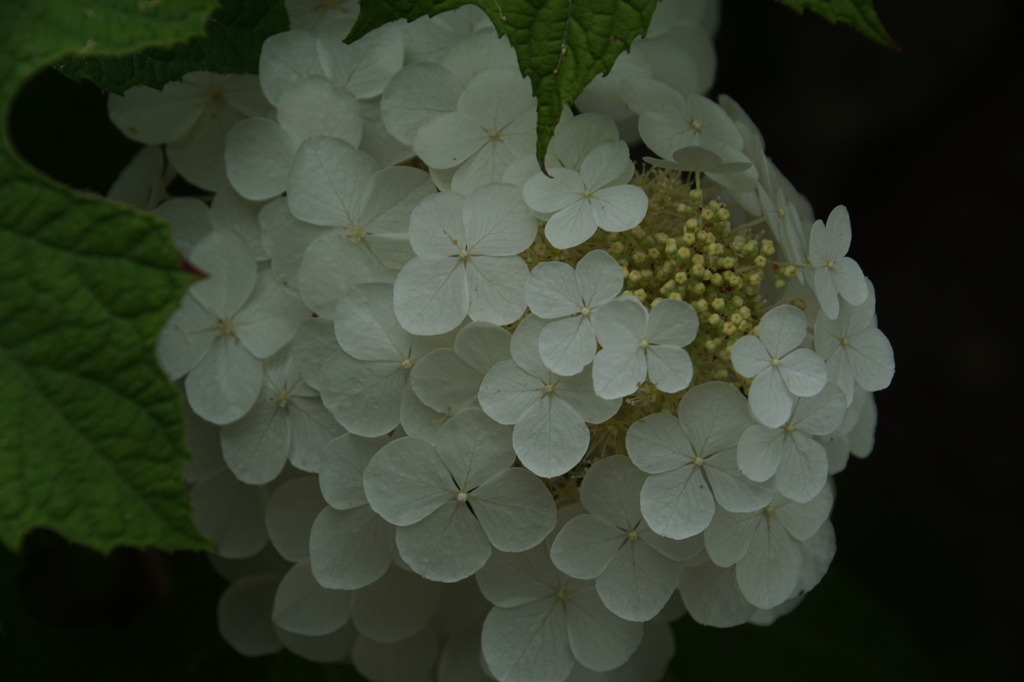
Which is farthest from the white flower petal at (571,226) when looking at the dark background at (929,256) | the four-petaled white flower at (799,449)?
the dark background at (929,256)

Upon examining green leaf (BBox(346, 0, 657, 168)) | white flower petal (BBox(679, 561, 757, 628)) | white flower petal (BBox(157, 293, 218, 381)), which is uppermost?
green leaf (BBox(346, 0, 657, 168))

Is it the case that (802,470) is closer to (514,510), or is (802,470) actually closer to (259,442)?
(514,510)

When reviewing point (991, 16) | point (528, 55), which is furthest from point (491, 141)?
point (991, 16)

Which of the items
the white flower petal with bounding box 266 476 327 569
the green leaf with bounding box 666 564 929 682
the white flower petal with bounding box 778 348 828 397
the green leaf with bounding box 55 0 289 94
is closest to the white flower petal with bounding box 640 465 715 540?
the white flower petal with bounding box 778 348 828 397

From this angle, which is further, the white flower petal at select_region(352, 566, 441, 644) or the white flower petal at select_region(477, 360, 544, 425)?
the white flower petal at select_region(352, 566, 441, 644)

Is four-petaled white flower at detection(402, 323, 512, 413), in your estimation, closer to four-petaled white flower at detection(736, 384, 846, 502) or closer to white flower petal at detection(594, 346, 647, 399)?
white flower petal at detection(594, 346, 647, 399)

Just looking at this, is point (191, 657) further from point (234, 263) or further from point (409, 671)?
point (234, 263)

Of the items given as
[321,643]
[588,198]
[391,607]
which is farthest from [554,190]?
[321,643]
